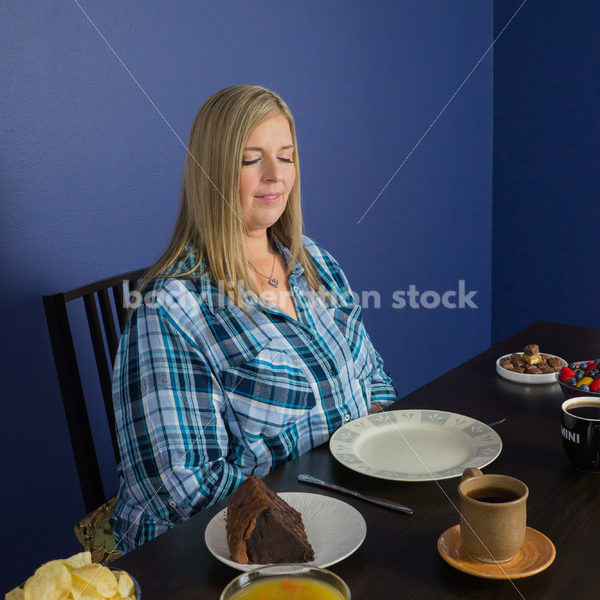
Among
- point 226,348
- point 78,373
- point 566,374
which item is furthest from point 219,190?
point 566,374

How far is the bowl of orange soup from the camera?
613mm

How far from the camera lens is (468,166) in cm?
297

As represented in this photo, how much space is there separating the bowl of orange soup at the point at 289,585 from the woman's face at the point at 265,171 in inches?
32.5

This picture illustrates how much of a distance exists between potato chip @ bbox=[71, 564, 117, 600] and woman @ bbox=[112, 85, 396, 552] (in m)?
0.48

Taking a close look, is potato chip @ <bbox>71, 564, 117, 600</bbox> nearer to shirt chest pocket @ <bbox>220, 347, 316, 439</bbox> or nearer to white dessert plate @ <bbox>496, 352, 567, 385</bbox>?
shirt chest pocket @ <bbox>220, 347, 316, 439</bbox>

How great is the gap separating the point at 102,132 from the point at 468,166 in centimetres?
178

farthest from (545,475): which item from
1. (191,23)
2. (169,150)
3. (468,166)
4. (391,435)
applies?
(468,166)

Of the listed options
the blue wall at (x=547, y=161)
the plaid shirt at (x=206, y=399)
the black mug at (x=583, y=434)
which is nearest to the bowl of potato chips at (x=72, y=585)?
the plaid shirt at (x=206, y=399)

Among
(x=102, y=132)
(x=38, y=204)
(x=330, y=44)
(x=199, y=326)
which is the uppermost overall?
(x=330, y=44)

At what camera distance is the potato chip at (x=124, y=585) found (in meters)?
0.63

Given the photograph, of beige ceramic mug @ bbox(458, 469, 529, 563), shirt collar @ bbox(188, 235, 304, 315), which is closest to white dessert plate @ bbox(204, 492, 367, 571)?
beige ceramic mug @ bbox(458, 469, 529, 563)

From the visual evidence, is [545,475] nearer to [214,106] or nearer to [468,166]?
[214,106]

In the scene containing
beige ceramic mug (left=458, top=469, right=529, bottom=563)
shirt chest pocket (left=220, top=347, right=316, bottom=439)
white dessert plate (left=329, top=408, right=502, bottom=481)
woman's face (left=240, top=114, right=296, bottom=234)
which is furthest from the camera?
woman's face (left=240, top=114, right=296, bottom=234)

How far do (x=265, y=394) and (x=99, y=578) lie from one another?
625 millimetres
